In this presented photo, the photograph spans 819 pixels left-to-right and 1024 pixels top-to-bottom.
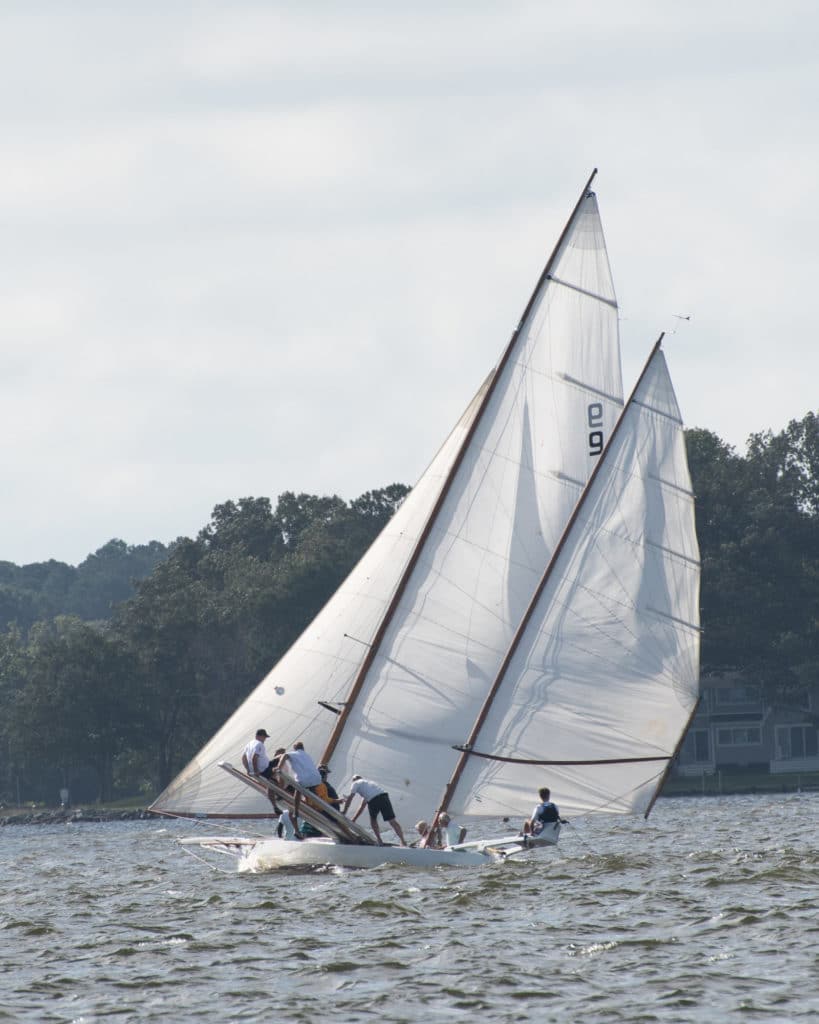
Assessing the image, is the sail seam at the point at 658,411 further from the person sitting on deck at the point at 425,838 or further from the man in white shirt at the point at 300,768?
the man in white shirt at the point at 300,768

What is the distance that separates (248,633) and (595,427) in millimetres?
82057

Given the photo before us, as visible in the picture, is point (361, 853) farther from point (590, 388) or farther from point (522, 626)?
point (590, 388)

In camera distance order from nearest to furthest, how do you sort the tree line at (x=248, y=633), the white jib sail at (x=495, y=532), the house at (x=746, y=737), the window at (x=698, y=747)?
the white jib sail at (x=495, y=532), the tree line at (x=248, y=633), the house at (x=746, y=737), the window at (x=698, y=747)

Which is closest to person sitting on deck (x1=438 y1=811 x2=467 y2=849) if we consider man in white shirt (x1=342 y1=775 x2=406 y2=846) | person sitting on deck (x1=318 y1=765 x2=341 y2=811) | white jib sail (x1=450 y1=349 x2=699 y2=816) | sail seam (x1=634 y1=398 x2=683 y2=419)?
man in white shirt (x1=342 y1=775 x2=406 y2=846)

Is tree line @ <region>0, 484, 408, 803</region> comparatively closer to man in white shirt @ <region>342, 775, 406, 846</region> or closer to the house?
the house

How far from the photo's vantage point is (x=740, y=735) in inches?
4747

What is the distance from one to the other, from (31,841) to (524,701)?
44737 millimetres

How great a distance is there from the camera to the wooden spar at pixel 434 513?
37250 mm

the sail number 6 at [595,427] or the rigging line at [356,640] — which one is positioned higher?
the sail number 6 at [595,427]

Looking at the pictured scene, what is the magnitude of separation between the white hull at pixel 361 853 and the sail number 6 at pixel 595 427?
8.06 meters

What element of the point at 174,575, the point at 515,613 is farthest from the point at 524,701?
the point at 174,575

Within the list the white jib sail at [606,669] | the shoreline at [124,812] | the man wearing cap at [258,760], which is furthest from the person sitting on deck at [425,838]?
the shoreline at [124,812]

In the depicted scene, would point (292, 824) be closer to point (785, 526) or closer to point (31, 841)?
point (31, 841)

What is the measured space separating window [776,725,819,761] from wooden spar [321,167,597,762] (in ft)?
278
